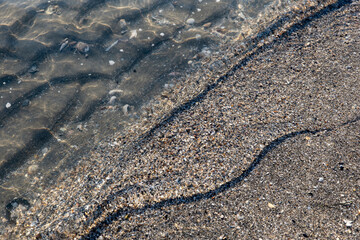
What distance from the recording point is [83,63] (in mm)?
5410

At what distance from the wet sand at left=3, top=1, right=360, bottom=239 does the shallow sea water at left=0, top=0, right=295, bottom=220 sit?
0.59m

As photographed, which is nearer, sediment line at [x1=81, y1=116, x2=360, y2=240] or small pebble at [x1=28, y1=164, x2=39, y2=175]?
sediment line at [x1=81, y1=116, x2=360, y2=240]

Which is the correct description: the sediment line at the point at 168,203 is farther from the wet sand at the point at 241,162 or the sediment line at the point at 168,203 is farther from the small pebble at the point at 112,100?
the small pebble at the point at 112,100

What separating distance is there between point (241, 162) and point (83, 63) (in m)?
3.97

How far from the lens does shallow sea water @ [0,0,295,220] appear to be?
448cm

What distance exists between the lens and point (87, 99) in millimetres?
5004

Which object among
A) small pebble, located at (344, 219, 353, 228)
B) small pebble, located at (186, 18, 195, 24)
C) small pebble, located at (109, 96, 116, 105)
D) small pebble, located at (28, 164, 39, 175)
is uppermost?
small pebble, located at (186, 18, 195, 24)

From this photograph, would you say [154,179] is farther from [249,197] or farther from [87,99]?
[87,99]

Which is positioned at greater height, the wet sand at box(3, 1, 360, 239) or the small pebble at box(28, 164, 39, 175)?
the wet sand at box(3, 1, 360, 239)

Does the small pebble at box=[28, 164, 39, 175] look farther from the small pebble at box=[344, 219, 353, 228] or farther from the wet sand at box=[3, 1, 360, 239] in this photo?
the small pebble at box=[344, 219, 353, 228]

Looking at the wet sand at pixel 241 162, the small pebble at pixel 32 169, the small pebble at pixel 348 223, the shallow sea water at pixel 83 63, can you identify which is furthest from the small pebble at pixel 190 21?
the small pebble at pixel 348 223

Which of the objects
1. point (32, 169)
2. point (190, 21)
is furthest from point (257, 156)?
point (190, 21)

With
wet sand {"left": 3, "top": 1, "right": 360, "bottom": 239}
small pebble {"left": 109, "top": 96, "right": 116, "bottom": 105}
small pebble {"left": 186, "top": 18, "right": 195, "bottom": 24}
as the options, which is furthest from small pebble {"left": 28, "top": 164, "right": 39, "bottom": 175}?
small pebble {"left": 186, "top": 18, "right": 195, "bottom": 24}

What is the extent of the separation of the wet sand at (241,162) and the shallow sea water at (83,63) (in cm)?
59
